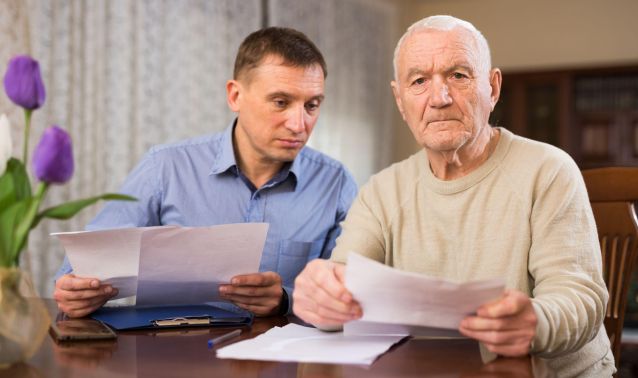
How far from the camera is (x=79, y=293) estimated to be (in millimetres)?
1479

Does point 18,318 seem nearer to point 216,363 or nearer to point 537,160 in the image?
point 216,363

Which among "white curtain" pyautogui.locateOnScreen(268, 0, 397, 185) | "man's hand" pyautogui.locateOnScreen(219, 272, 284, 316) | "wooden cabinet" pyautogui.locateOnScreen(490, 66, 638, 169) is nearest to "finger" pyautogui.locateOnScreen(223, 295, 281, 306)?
"man's hand" pyautogui.locateOnScreen(219, 272, 284, 316)

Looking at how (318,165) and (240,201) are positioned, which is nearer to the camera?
(240,201)

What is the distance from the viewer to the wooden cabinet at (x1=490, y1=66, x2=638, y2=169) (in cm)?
613

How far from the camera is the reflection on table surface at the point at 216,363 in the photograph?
1.04 meters

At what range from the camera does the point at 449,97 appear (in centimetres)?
149

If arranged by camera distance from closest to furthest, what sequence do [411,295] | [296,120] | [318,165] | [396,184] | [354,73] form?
[411,295]
[396,184]
[296,120]
[318,165]
[354,73]

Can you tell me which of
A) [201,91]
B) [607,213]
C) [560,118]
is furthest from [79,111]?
[560,118]

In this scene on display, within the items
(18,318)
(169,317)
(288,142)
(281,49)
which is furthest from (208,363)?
(281,49)

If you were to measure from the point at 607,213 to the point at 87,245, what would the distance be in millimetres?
1137

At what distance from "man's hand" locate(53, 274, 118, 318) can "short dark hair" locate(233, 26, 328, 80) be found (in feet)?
2.66

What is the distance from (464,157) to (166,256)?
62 cm

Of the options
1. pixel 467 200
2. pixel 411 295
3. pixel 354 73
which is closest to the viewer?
pixel 411 295

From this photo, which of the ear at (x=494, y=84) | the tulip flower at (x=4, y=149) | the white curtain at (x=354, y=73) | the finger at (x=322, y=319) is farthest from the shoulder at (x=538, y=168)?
the white curtain at (x=354, y=73)
